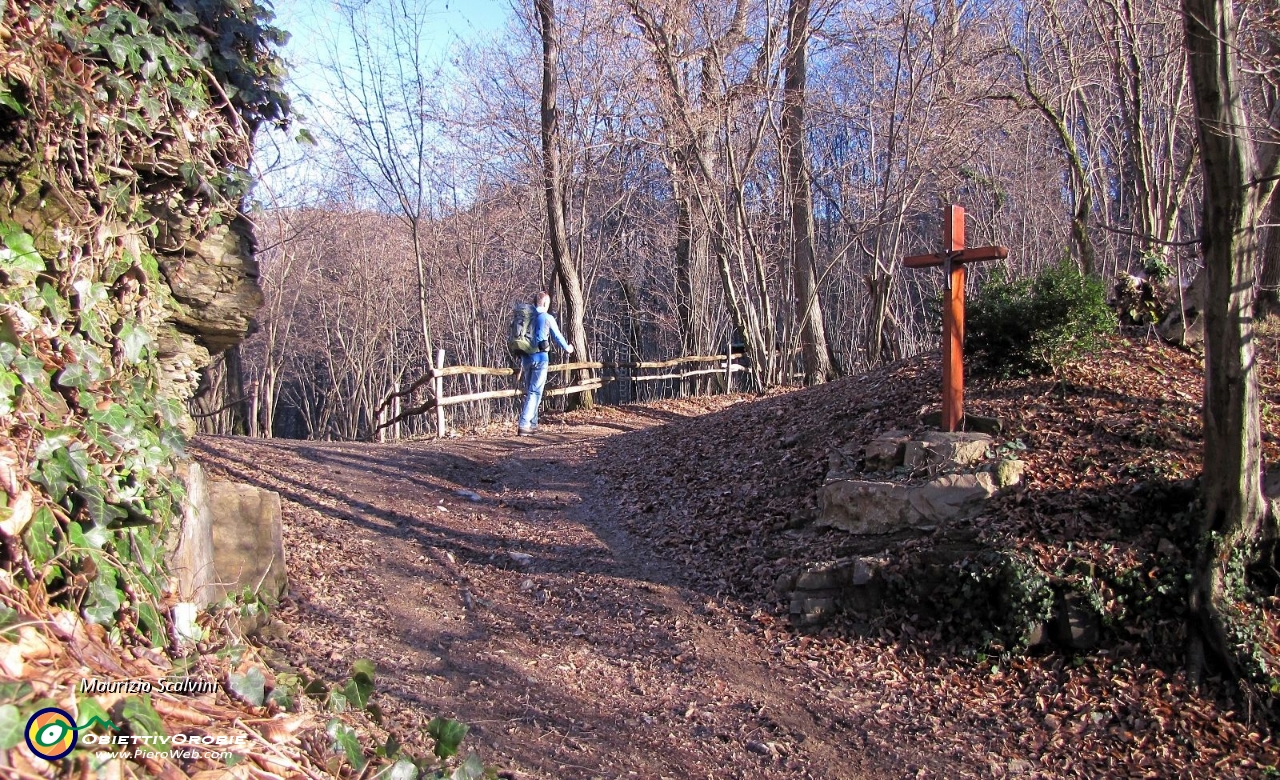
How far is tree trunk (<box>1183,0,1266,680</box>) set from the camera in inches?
189

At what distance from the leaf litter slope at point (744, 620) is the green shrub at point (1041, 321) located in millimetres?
243

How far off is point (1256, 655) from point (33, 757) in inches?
221

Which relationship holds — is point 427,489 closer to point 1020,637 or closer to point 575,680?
point 575,680

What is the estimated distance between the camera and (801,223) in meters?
16.8

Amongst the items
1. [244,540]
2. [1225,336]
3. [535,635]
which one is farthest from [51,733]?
[1225,336]

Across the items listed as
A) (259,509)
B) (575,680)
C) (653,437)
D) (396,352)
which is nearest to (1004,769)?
(575,680)

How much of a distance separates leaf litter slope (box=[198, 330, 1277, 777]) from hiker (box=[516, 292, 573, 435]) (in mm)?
3683

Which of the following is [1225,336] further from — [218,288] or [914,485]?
[218,288]

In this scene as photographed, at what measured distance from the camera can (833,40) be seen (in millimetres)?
14672

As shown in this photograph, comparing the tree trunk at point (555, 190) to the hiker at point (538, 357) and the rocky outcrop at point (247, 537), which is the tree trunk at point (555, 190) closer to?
the hiker at point (538, 357)

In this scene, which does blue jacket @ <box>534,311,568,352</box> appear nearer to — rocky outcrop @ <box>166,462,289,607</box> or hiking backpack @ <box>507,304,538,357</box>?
hiking backpack @ <box>507,304,538,357</box>

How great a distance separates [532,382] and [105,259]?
31.1ft

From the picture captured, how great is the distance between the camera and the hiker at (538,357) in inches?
488

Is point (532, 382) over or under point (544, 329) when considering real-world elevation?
under
